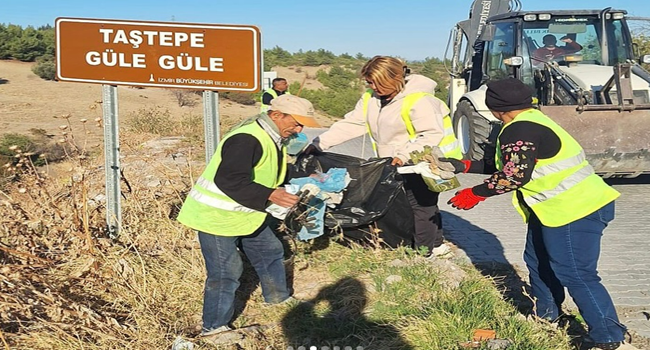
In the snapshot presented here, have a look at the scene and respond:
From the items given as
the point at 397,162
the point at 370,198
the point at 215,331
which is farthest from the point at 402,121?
the point at 215,331

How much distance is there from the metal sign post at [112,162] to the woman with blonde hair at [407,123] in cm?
154

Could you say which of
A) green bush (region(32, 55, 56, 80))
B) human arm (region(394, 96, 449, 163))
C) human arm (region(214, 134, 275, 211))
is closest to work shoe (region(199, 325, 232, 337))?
human arm (region(214, 134, 275, 211))

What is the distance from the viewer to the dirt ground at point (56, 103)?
60.7 ft

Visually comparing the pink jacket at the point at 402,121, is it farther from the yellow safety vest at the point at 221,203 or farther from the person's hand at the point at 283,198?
the person's hand at the point at 283,198

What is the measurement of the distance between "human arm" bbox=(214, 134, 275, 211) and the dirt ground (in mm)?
12757

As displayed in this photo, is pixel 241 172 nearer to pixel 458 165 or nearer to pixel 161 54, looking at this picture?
pixel 458 165

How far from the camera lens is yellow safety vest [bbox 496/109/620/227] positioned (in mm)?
3564

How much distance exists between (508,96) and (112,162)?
315cm

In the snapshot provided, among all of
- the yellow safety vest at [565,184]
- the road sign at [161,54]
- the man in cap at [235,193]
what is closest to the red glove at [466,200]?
the yellow safety vest at [565,184]

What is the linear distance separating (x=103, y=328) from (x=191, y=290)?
32.8 inches

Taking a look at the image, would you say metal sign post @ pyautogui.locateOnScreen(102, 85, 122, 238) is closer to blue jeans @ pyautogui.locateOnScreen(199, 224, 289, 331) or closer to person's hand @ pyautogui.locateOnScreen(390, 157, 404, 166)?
blue jeans @ pyautogui.locateOnScreen(199, 224, 289, 331)

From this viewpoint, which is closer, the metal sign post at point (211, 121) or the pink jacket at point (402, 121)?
the pink jacket at point (402, 121)

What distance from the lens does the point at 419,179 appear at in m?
4.97

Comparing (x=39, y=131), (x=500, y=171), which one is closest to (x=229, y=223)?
(x=500, y=171)
